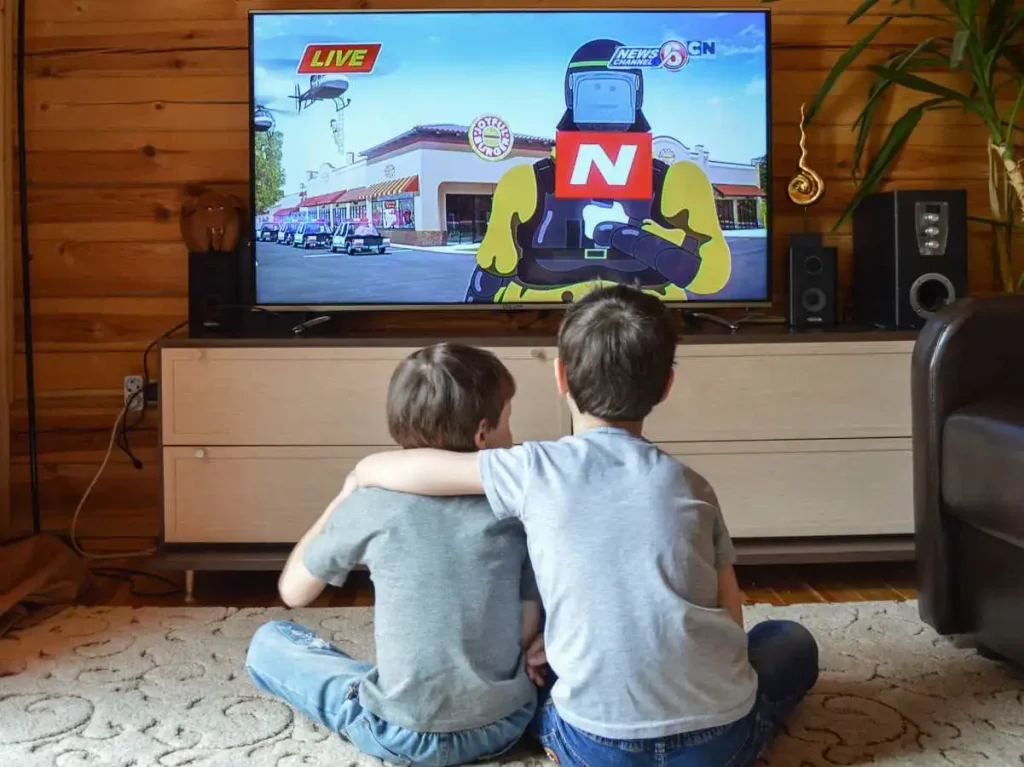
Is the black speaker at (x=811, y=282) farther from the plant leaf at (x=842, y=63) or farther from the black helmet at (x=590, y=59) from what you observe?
the black helmet at (x=590, y=59)

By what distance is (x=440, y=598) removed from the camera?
1339 millimetres

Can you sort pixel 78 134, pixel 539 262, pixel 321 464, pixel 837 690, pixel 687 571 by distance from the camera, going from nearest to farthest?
pixel 687 571, pixel 837 690, pixel 321 464, pixel 539 262, pixel 78 134

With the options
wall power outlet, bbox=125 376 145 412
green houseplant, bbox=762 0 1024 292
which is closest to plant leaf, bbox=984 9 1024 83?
green houseplant, bbox=762 0 1024 292

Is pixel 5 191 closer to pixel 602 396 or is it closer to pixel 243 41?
pixel 243 41

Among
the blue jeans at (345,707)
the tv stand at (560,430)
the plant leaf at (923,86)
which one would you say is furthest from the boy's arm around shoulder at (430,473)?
the plant leaf at (923,86)

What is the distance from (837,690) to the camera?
5.70 feet

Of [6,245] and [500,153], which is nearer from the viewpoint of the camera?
[500,153]

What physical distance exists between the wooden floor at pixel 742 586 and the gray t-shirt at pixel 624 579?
1.12 meters

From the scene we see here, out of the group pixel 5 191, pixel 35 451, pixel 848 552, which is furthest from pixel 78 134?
pixel 848 552

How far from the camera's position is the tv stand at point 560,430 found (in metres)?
2.35

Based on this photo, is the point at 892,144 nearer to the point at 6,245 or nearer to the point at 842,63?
the point at 842,63

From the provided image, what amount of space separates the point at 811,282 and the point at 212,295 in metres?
1.52

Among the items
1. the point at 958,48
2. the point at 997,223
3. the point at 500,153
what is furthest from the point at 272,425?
the point at 997,223

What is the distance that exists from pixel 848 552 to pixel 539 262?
102cm
